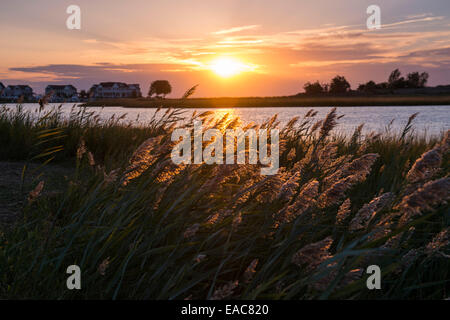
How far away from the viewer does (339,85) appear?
101500 millimetres

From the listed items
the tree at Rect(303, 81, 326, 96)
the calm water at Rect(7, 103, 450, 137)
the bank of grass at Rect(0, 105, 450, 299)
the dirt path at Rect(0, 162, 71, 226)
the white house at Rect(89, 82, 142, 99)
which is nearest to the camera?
the bank of grass at Rect(0, 105, 450, 299)

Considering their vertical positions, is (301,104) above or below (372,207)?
above

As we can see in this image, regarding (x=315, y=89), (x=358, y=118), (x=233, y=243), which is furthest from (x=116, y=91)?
(x=233, y=243)

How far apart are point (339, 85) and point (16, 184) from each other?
104 meters

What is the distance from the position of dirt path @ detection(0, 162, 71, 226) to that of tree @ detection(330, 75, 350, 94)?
316 ft

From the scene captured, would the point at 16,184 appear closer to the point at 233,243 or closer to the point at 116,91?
the point at 233,243

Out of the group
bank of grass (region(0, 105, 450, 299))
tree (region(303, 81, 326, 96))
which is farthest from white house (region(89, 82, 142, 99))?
bank of grass (region(0, 105, 450, 299))

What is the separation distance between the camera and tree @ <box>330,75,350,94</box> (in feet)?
322

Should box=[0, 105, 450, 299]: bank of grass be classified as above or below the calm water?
below

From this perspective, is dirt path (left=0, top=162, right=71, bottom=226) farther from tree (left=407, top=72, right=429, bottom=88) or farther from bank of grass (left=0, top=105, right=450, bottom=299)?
tree (left=407, top=72, right=429, bottom=88)
